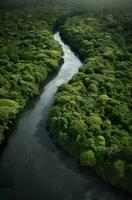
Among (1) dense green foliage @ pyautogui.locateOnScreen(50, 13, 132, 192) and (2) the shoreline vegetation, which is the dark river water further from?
(1) dense green foliage @ pyautogui.locateOnScreen(50, 13, 132, 192)

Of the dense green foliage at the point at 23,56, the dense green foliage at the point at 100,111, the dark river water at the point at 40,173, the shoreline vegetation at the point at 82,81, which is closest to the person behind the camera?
the dark river water at the point at 40,173

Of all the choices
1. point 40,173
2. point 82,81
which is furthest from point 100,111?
point 40,173

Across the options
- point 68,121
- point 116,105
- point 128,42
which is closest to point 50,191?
point 68,121

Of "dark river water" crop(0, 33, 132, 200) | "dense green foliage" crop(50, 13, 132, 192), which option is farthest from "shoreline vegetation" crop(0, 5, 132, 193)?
"dark river water" crop(0, 33, 132, 200)

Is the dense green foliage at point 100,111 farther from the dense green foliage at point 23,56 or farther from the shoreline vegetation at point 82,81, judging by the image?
the dense green foliage at point 23,56

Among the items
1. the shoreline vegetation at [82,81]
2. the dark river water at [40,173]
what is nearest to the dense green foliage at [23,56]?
the shoreline vegetation at [82,81]

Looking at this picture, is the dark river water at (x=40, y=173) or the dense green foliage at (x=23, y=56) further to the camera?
the dense green foliage at (x=23, y=56)

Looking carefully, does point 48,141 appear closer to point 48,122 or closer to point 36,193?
point 48,122

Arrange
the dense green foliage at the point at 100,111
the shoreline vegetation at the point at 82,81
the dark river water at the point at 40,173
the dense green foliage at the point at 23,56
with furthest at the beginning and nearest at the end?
the dense green foliage at the point at 23,56
the shoreline vegetation at the point at 82,81
the dense green foliage at the point at 100,111
the dark river water at the point at 40,173
